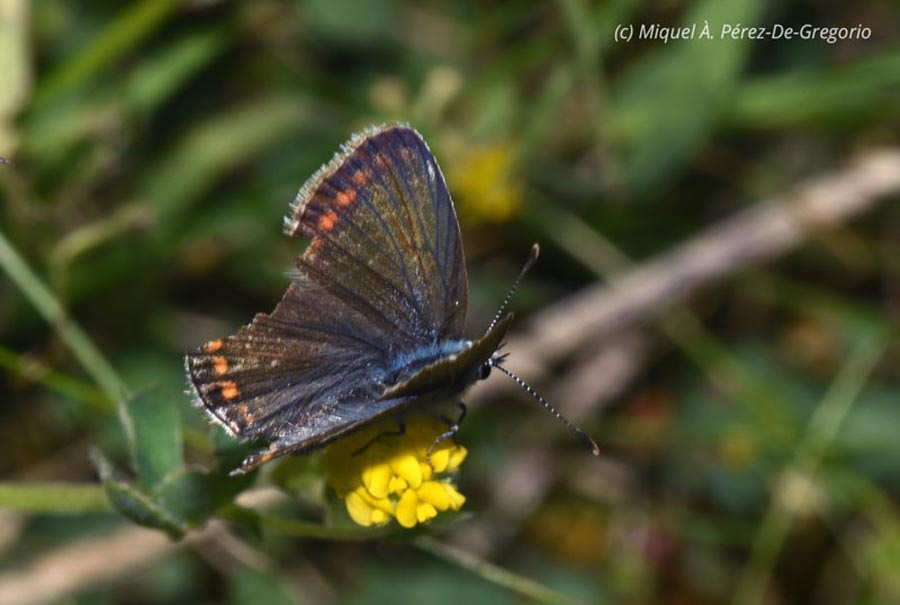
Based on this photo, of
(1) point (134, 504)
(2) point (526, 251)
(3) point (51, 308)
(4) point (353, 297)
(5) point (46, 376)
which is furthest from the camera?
(2) point (526, 251)

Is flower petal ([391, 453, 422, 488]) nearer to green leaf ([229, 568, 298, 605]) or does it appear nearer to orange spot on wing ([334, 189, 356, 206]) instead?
orange spot on wing ([334, 189, 356, 206])

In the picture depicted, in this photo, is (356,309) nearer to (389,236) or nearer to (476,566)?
(389,236)

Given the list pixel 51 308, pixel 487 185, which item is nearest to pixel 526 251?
pixel 487 185

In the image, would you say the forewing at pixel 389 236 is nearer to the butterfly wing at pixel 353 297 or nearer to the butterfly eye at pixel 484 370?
the butterfly wing at pixel 353 297

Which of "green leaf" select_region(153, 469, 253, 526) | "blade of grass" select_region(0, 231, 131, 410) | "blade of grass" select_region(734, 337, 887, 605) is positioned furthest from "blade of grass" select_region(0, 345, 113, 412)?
"blade of grass" select_region(734, 337, 887, 605)

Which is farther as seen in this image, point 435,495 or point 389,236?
point 389,236
